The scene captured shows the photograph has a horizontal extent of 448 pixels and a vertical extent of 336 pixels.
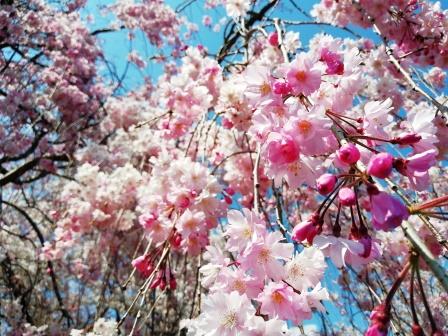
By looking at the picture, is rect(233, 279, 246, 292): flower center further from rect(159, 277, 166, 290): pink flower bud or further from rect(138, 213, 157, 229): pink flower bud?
rect(138, 213, 157, 229): pink flower bud

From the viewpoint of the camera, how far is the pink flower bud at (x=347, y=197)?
2.64 feet

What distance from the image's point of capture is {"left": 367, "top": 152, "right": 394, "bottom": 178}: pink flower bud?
77cm

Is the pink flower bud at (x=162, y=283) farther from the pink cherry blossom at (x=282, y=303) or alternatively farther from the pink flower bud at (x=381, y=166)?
the pink flower bud at (x=381, y=166)

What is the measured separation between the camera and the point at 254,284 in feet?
3.52

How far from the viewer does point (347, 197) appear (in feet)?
2.66

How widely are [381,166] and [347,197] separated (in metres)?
0.09

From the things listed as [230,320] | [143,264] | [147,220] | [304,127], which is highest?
[147,220]

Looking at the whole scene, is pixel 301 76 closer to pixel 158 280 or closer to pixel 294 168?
pixel 294 168

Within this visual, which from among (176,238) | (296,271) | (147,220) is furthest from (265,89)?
(147,220)

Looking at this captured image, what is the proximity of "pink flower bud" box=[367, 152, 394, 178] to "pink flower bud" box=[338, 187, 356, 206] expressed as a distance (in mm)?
58

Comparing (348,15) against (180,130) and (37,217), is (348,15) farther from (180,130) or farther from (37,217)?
(37,217)

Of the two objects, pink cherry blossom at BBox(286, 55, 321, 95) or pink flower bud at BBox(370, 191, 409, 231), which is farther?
pink cherry blossom at BBox(286, 55, 321, 95)

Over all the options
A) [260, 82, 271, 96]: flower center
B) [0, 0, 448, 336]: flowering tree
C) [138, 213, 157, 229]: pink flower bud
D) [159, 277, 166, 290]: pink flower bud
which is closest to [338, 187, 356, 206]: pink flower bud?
[0, 0, 448, 336]: flowering tree

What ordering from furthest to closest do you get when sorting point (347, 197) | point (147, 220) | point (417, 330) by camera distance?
point (147, 220), point (347, 197), point (417, 330)
